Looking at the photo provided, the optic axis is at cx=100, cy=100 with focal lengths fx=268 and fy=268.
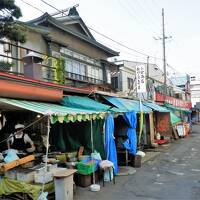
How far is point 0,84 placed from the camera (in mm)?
8281

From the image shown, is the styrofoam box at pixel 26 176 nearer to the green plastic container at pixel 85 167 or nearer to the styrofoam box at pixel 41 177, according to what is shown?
the styrofoam box at pixel 41 177

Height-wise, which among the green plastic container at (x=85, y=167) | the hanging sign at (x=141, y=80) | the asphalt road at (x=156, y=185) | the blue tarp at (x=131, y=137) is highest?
the hanging sign at (x=141, y=80)

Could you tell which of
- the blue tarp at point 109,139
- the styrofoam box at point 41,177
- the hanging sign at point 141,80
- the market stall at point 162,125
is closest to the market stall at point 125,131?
the blue tarp at point 109,139

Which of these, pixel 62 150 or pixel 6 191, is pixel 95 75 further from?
pixel 6 191

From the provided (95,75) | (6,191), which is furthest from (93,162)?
(95,75)

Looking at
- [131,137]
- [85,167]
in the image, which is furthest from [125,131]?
[85,167]

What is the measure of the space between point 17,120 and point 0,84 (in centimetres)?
423

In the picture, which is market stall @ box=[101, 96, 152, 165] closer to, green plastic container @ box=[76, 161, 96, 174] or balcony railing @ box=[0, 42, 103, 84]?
balcony railing @ box=[0, 42, 103, 84]

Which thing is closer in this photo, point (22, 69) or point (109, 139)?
point (109, 139)

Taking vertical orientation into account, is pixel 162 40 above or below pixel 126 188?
above

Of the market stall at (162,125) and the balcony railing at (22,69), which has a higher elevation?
the balcony railing at (22,69)

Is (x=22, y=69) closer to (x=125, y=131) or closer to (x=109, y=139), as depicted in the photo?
(x=109, y=139)

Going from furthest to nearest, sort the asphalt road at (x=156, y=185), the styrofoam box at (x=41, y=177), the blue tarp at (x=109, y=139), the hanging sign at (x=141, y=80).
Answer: the hanging sign at (x=141, y=80) < the blue tarp at (x=109, y=139) < the asphalt road at (x=156, y=185) < the styrofoam box at (x=41, y=177)

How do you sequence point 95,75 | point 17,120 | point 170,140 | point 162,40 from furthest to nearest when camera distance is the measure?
point 162,40 < point 170,140 < point 95,75 < point 17,120
